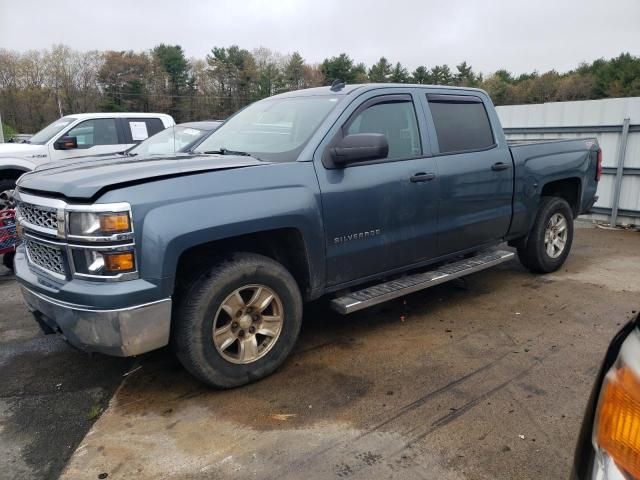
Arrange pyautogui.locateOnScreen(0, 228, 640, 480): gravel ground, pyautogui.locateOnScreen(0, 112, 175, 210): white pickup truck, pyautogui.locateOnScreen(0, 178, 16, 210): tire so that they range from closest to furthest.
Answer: pyautogui.locateOnScreen(0, 228, 640, 480): gravel ground, pyautogui.locateOnScreen(0, 178, 16, 210): tire, pyautogui.locateOnScreen(0, 112, 175, 210): white pickup truck

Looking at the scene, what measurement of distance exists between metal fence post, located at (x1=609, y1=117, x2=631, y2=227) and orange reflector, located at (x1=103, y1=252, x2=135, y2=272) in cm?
858

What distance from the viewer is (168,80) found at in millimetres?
55000

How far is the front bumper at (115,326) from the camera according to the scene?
2.70 m

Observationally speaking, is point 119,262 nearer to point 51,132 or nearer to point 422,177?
point 422,177

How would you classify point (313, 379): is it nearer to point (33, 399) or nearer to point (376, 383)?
point (376, 383)

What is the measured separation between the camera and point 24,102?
4906 cm

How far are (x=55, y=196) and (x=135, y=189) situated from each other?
542 millimetres

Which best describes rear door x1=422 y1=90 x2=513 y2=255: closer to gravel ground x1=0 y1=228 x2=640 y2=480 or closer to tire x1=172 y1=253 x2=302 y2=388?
gravel ground x1=0 y1=228 x2=640 y2=480

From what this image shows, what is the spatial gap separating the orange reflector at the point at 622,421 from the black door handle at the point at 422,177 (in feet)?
9.23

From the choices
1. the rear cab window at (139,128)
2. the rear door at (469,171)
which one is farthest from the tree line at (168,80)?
the rear door at (469,171)

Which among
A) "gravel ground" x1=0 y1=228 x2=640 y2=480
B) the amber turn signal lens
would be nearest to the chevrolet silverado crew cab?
the amber turn signal lens

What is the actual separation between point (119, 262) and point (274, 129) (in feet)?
5.89

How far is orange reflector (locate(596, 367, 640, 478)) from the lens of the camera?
3.81ft

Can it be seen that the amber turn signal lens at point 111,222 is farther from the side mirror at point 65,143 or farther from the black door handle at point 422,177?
the side mirror at point 65,143
